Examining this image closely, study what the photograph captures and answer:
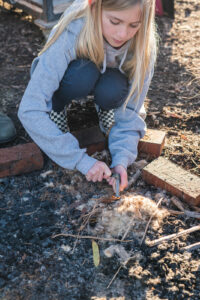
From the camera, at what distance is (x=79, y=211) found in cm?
213

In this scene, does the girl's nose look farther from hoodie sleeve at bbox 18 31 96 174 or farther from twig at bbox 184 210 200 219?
twig at bbox 184 210 200 219

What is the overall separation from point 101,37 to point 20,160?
86cm

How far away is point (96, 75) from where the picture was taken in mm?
2281

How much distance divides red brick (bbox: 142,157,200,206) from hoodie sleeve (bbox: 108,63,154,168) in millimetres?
140

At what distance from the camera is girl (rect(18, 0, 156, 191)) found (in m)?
1.98

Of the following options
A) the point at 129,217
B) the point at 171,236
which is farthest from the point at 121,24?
the point at 171,236

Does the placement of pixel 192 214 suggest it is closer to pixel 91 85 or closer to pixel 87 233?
pixel 87 233

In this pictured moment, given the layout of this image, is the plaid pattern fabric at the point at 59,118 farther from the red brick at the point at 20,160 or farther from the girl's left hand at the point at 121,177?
the girl's left hand at the point at 121,177

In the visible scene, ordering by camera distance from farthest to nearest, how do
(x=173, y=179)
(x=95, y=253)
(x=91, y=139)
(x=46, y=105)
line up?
(x=91, y=139)
(x=173, y=179)
(x=46, y=105)
(x=95, y=253)

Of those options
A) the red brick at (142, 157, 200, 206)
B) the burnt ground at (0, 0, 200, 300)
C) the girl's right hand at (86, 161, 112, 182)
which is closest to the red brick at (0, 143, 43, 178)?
the burnt ground at (0, 0, 200, 300)

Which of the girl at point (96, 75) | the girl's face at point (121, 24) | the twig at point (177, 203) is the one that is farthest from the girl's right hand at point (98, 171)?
the girl's face at point (121, 24)

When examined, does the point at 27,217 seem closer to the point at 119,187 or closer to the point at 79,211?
the point at 79,211

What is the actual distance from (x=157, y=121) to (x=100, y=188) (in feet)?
2.75

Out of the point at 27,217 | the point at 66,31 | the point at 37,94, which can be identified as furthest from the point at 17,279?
the point at 66,31
